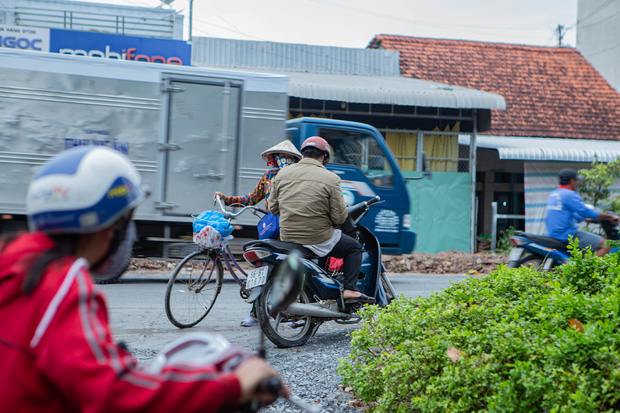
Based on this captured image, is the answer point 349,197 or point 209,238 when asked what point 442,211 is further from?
point 209,238

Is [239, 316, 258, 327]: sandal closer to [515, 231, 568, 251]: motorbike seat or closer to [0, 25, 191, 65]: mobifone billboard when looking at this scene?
[515, 231, 568, 251]: motorbike seat

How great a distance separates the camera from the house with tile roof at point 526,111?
16.7 metres

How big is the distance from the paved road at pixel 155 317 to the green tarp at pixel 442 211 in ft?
18.4

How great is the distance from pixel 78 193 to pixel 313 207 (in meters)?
4.11

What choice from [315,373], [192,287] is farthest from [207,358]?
[192,287]

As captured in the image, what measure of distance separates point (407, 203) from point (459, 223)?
6.12 metres

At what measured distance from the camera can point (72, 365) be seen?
4.51 ft

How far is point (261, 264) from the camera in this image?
5.66 meters

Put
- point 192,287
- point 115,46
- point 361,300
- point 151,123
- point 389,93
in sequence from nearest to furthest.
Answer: point 361,300, point 192,287, point 151,123, point 115,46, point 389,93

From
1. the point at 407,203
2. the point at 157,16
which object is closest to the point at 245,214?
the point at 407,203

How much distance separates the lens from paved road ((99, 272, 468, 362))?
5809mm

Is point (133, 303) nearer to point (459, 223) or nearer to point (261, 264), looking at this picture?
point (261, 264)

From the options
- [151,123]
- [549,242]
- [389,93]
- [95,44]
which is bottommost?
[549,242]

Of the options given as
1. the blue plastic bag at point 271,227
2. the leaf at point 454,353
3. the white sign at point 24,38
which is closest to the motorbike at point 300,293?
the blue plastic bag at point 271,227
